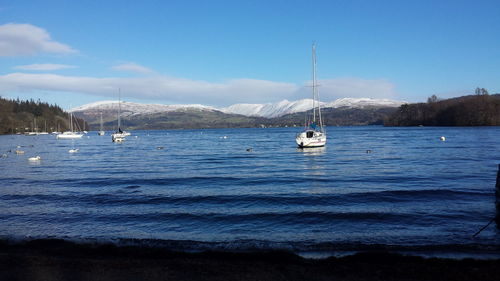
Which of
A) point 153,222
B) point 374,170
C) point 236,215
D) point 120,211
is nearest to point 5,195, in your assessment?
point 120,211

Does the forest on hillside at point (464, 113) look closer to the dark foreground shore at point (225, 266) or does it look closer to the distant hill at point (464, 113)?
the distant hill at point (464, 113)

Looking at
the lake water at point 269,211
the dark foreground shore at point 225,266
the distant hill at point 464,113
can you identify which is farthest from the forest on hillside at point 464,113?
the dark foreground shore at point 225,266

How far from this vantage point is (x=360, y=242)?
1186 centimetres

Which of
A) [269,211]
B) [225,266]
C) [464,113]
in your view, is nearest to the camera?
[225,266]

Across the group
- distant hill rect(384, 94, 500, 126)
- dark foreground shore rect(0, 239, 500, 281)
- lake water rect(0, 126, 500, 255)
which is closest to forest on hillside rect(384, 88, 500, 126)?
distant hill rect(384, 94, 500, 126)

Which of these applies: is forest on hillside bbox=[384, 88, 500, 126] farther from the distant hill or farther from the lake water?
the lake water

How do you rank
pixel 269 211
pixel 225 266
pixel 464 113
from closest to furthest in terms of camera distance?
pixel 225 266 < pixel 269 211 < pixel 464 113

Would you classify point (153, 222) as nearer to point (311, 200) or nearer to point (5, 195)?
point (311, 200)

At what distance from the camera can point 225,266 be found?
30.1 ft

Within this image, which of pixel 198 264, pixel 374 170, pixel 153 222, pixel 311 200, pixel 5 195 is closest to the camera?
pixel 198 264

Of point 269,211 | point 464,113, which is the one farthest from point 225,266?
point 464,113

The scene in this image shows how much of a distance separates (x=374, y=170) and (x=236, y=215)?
1820cm

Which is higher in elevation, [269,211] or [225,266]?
[225,266]

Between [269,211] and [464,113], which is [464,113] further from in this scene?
[269,211]
